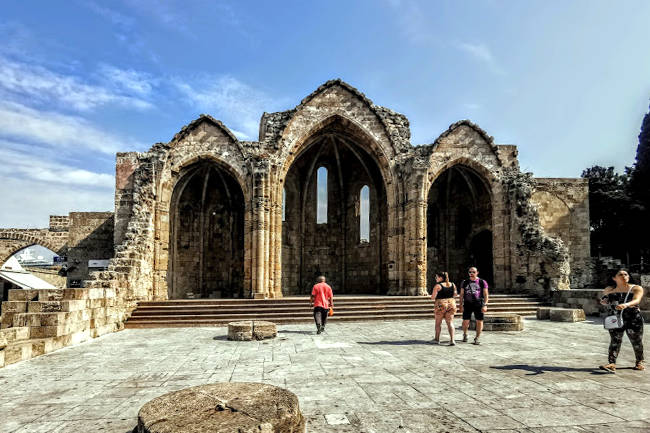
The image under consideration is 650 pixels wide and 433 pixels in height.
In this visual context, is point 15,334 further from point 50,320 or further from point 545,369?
point 545,369

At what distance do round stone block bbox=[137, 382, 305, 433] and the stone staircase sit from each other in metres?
9.07

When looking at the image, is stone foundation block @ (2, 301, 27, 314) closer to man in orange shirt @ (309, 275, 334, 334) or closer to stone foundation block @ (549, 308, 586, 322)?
man in orange shirt @ (309, 275, 334, 334)

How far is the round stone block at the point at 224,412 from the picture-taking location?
10.2 ft

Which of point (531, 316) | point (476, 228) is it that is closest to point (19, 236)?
point (476, 228)

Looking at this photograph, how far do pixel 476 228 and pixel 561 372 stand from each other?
15.4 m

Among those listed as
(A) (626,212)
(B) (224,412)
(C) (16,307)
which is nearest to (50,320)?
(C) (16,307)

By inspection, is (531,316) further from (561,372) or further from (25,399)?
(25,399)

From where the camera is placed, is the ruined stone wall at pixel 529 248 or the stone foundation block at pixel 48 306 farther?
the ruined stone wall at pixel 529 248

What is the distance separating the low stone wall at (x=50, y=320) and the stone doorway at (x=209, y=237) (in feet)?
29.1

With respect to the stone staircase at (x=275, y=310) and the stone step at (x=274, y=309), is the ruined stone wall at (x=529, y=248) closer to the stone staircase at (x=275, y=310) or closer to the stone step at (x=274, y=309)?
the stone staircase at (x=275, y=310)

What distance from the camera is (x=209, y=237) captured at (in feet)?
68.2

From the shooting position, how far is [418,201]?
16641 mm

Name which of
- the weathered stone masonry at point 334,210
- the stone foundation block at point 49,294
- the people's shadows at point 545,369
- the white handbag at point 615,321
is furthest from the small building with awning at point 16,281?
the white handbag at point 615,321

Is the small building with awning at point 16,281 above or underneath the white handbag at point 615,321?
underneath
